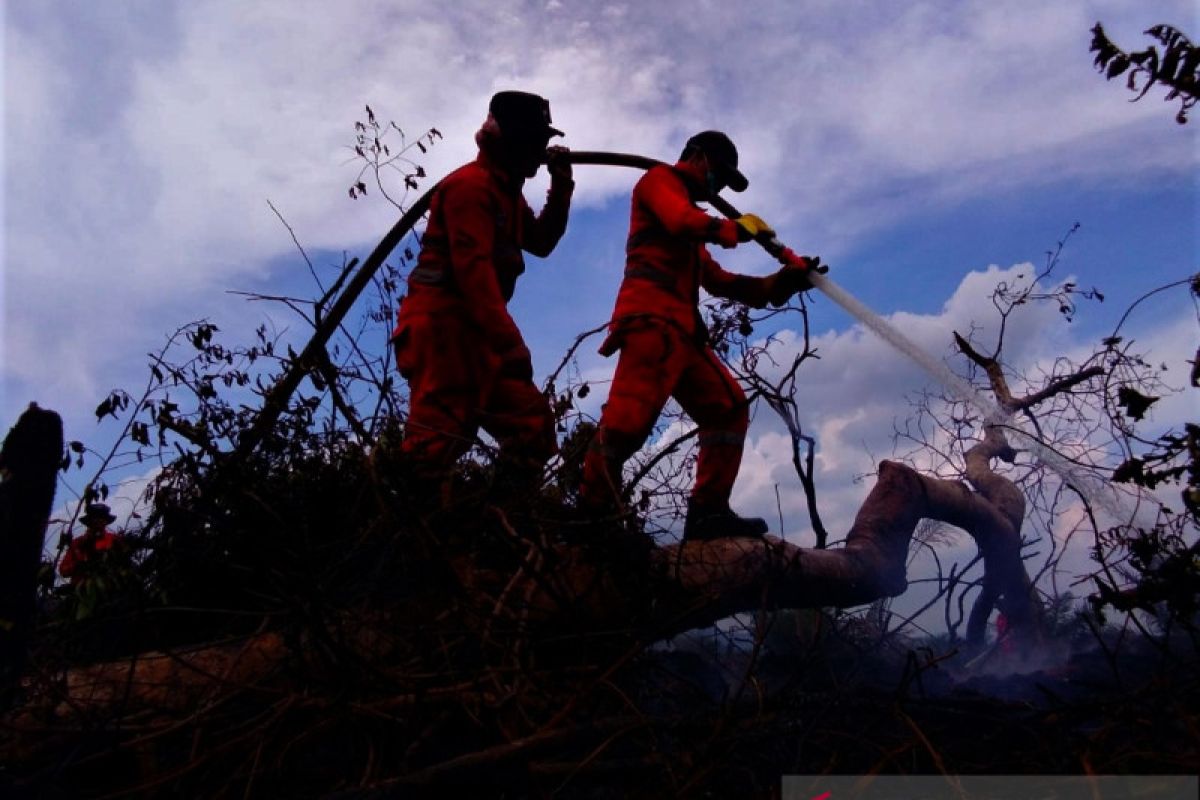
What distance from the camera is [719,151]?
4.86m

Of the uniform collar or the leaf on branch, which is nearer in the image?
the leaf on branch

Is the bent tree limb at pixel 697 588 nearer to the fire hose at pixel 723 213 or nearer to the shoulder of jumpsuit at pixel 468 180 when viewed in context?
the fire hose at pixel 723 213

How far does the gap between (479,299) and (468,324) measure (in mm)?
287

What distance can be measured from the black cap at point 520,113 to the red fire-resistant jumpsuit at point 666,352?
62 centimetres

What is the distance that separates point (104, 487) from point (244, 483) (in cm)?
253

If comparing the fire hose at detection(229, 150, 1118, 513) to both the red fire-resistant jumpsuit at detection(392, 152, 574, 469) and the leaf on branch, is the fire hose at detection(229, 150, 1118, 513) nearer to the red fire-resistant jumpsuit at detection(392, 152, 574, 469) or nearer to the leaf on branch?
the red fire-resistant jumpsuit at detection(392, 152, 574, 469)

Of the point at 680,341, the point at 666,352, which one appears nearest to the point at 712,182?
the point at 680,341

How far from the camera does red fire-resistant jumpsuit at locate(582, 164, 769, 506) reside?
417cm

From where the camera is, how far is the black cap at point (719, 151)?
191 inches
